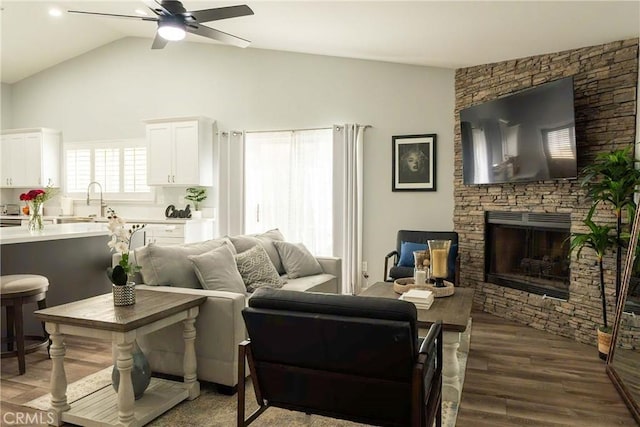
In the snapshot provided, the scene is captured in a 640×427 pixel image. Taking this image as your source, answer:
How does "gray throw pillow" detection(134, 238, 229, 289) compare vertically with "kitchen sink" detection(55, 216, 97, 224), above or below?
below

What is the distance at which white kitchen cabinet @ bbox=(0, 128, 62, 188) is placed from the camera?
746 cm

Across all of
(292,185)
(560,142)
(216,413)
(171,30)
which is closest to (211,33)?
(171,30)

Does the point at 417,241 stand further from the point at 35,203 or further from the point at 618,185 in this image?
the point at 35,203

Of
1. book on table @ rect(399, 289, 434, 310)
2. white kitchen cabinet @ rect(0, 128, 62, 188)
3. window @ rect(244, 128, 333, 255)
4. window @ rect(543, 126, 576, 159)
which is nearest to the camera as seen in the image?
book on table @ rect(399, 289, 434, 310)

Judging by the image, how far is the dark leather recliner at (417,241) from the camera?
466cm

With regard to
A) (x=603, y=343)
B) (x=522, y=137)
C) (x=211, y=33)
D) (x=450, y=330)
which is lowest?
(x=603, y=343)

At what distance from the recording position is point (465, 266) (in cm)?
518

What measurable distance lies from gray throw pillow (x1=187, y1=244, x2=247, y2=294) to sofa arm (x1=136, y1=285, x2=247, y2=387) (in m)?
0.15

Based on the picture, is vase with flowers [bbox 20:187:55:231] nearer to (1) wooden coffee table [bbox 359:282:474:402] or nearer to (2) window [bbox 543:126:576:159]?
(1) wooden coffee table [bbox 359:282:474:402]

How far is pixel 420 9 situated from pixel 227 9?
59.7 inches

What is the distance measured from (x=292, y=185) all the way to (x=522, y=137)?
2.95 metres

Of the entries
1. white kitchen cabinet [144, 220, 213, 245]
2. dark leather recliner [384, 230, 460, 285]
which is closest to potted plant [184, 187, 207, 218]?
white kitchen cabinet [144, 220, 213, 245]

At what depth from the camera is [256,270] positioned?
3.67m

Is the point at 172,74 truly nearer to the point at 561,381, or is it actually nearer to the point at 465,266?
the point at 465,266
